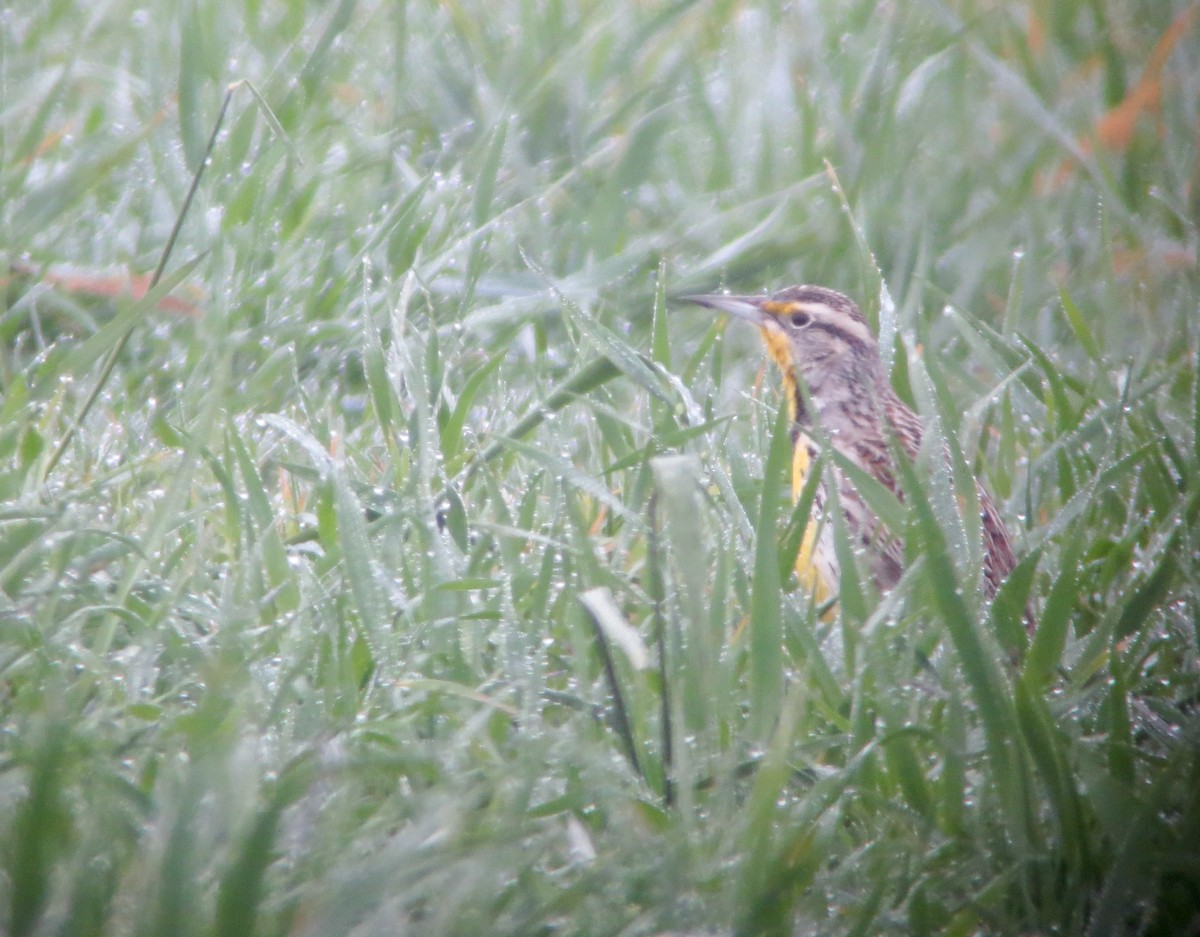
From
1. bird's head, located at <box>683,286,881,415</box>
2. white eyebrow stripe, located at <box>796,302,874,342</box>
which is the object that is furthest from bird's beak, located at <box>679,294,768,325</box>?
white eyebrow stripe, located at <box>796,302,874,342</box>

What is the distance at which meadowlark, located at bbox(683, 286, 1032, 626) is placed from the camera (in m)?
3.99

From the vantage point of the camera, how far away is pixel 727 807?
257 cm

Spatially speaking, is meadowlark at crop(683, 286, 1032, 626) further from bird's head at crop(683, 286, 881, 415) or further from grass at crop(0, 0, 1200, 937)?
grass at crop(0, 0, 1200, 937)

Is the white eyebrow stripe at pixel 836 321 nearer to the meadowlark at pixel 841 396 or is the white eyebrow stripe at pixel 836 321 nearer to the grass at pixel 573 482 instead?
the meadowlark at pixel 841 396

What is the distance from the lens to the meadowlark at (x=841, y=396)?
3.99 metres

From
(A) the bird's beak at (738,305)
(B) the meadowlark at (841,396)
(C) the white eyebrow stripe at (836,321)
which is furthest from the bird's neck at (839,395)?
(A) the bird's beak at (738,305)

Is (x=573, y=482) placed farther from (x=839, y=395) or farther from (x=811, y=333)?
(x=811, y=333)

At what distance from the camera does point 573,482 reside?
130 inches

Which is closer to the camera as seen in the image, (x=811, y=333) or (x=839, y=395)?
(x=839, y=395)

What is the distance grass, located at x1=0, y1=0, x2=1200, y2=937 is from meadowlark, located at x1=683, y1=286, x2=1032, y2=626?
13cm

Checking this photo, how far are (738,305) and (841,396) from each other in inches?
20.5

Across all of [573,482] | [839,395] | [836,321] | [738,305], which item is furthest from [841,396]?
[573,482]

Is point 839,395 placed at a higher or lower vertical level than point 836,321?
lower

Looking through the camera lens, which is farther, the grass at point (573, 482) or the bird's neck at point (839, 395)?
the bird's neck at point (839, 395)
